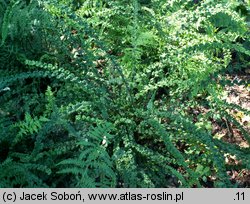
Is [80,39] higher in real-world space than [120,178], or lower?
higher

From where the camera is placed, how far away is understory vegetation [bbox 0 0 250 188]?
2.01m

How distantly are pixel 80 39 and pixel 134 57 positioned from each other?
1.31 ft

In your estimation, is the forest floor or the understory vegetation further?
the forest floor

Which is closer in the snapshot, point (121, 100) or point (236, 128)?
point (121, 100)

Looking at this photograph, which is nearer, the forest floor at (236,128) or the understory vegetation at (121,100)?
the understory vegetation at (121,100)

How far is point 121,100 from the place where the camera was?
91.6 inches

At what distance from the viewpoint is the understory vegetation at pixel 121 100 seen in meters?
2.01
